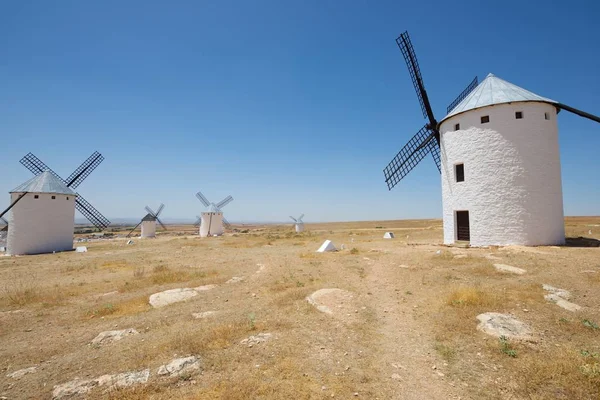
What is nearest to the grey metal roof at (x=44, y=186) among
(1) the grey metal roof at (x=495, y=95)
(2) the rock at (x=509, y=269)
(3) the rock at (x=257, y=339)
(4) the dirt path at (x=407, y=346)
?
(3) the rock at (x=257, y=339)

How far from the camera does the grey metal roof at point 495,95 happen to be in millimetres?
17891

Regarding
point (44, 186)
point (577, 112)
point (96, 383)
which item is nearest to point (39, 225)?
point (44, 186)

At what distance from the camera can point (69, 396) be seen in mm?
5109

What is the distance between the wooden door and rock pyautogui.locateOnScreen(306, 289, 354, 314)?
46.6 ft

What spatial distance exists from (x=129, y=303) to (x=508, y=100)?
2260 centimetres

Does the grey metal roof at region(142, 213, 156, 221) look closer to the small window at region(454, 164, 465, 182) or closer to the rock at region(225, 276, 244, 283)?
the rock at region(225, 276, 244, 283)

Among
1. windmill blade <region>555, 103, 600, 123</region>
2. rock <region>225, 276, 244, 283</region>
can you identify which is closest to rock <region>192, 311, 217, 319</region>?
rock <region>225, 276, 244, 283</region>

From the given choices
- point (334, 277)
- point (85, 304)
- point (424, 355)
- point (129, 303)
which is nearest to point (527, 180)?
point (334, 277)

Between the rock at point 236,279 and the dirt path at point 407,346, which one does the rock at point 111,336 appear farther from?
the dirt path at point 407,346

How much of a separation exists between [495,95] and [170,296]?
2187 centimetres

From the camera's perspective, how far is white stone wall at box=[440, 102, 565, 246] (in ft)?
56.3

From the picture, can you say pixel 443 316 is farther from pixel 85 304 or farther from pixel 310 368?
pixel 85 304

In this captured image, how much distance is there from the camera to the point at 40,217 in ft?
93.9

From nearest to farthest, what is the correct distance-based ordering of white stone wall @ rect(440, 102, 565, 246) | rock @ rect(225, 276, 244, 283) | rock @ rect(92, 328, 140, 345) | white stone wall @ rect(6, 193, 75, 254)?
rock @ rect(92, 328, 140, 345), rock @ rect(225, 276, 244, 283), white stone wall @ rect(440, 102, 565, 246), white stone wall @ rect(6, 193, 75, 254)
